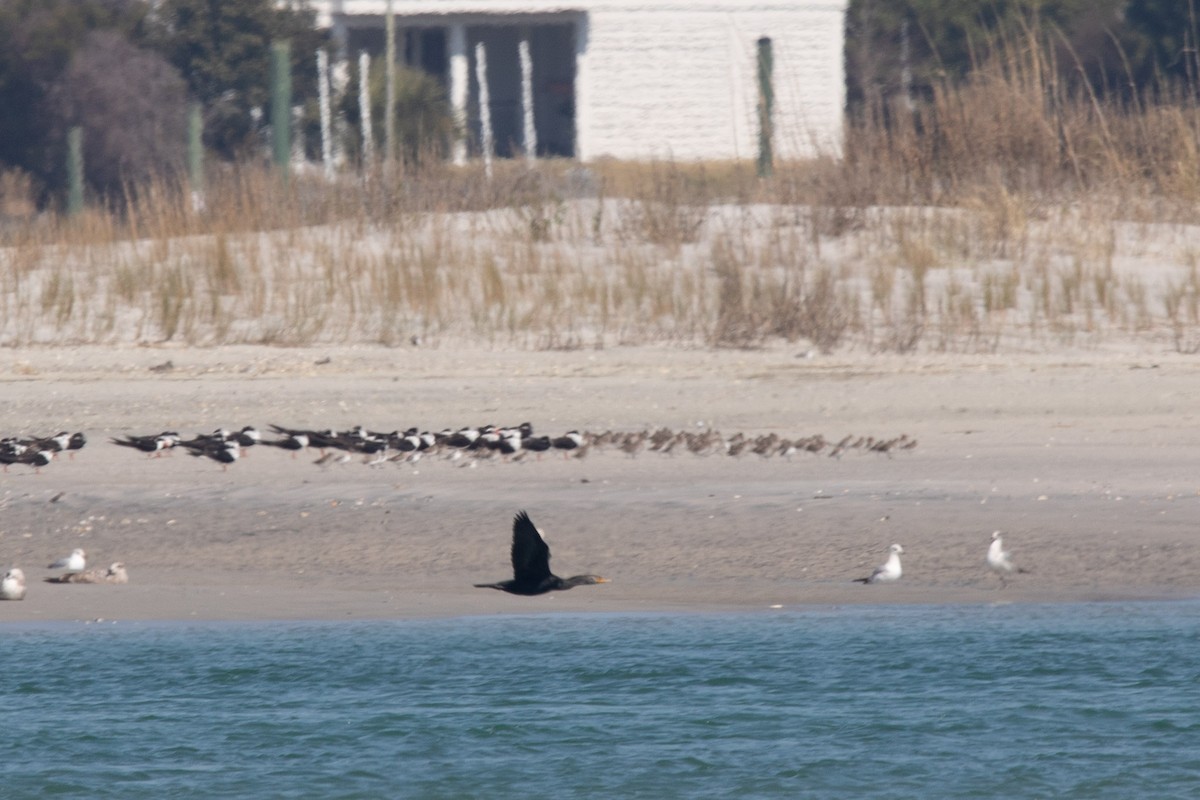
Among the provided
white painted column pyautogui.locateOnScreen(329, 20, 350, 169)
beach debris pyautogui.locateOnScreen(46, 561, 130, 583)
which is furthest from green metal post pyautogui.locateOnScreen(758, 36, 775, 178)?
beach debris pyautogui.locateOnScreen(46, 561, 130, 583)

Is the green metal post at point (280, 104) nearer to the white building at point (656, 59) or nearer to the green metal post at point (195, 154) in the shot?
the green metal post at point (195, 154)

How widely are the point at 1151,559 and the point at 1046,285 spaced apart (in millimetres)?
6652

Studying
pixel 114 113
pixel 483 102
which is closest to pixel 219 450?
pixel 114 113

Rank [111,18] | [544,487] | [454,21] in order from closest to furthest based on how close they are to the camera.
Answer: [544,487] < [111,18] < [454,21]

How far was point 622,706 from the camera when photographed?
721cm

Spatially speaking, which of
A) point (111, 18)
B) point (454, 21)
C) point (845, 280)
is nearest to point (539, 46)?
point (454, 21)

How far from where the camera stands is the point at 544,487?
379 inches

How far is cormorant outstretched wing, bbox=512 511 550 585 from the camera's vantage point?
729 centimetres

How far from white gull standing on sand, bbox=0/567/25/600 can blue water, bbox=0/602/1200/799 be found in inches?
11.8

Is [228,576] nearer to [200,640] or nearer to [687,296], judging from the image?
[200,640]

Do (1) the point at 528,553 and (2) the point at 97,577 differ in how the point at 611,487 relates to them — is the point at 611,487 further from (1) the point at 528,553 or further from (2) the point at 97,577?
(2) the point at 97,577

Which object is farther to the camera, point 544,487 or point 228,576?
point 544,487

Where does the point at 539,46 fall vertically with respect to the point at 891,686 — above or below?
above

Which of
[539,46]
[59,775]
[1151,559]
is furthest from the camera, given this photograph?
[539,46]
